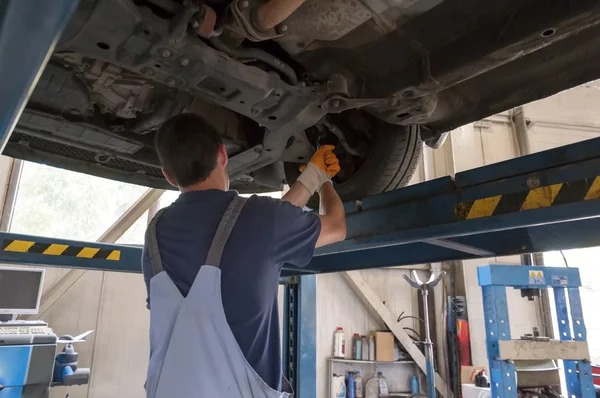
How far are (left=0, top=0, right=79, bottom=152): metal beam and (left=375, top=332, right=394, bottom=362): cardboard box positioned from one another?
468 centimetres

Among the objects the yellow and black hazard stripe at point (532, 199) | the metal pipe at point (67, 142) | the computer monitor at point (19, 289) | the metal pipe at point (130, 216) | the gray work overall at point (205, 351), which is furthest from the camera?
the metal pipe at point (130, 216)

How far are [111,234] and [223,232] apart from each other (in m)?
3.69

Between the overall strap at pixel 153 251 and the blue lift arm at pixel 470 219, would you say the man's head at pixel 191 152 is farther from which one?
the blue lift arm at pixel 470 219

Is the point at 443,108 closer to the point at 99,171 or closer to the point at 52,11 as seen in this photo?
the point at 52,11

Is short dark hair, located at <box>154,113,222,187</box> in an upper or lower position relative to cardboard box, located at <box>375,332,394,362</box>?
upper

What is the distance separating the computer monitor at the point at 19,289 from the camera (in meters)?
2.48

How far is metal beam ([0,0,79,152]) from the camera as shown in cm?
62

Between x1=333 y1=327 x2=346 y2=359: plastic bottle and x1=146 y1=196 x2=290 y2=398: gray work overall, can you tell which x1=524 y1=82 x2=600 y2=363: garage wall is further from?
x1=146 y1=196 x2=290 y2=398: gray work overall

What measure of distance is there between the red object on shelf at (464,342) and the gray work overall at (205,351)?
15.0ft

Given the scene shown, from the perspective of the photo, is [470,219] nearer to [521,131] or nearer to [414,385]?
[414,385]

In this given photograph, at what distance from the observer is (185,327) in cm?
90

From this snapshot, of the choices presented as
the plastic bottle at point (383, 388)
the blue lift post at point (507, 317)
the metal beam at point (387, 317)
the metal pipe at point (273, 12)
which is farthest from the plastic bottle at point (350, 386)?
the metal pipe at point (273, 12)

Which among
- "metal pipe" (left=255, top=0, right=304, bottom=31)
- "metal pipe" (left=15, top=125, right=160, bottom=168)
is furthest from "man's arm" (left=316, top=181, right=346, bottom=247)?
"metal pipe" (left=15, top=125, right=160, bottom=168)

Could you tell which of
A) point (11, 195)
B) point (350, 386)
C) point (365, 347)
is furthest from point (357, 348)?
point (11, 195)
